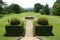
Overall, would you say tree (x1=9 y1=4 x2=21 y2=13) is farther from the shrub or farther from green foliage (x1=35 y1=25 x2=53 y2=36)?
green foliage (x1=35 y1=25 x2=53 y2=36)

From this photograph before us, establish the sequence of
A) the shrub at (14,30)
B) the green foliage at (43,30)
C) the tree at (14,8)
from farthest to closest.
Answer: the tree at (14,8) < the green foliage at (43,30) < the shrub at (14,30)

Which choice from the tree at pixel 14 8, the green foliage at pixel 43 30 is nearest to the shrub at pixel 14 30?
the green foliage at pixel 43 30

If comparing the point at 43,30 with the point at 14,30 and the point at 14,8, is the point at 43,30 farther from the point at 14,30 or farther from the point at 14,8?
the point at 14,8

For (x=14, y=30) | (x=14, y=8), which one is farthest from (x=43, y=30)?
(x=14, y=8)

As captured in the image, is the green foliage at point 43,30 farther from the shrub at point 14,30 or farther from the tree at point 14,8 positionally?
the tree at point 14,8

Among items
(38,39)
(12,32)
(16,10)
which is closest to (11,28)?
(12,32)

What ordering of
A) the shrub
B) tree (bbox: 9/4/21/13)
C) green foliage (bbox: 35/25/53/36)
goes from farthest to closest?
tree (bbox: 9/4/21/13) → green foliage (bbox: 35/25/53/36) → the shrub

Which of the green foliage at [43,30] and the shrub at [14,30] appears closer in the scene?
the shrub at [14,30]

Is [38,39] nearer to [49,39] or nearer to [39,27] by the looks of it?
[49,39]

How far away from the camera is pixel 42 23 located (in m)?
24.4

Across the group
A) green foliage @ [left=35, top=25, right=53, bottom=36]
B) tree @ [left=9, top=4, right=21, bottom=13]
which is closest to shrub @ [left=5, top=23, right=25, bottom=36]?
green foliage @ [left=35, top=25, right=53, bottom=36]

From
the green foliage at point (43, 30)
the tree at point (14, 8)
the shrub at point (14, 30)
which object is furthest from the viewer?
the tree at point (14, 8)

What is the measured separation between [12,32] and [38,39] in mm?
4921

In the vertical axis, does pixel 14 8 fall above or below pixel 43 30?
below
